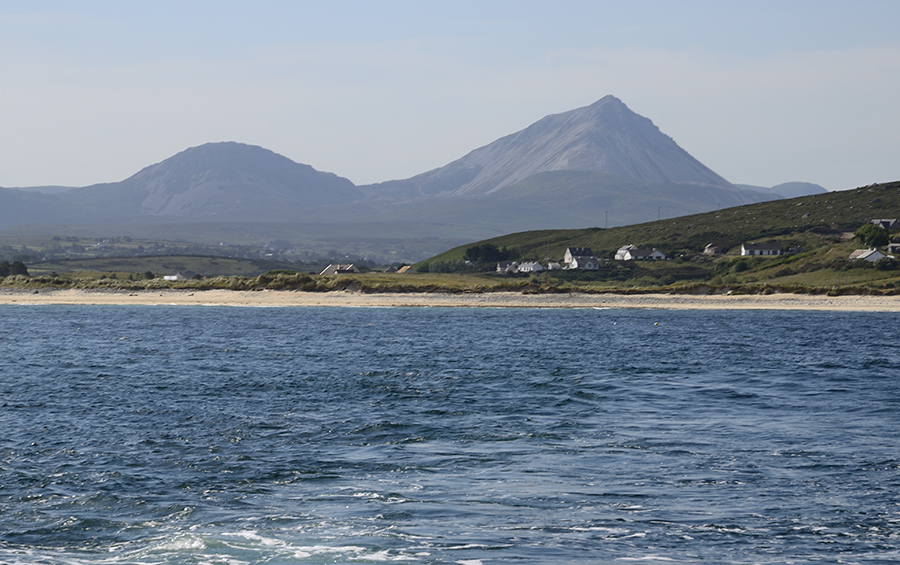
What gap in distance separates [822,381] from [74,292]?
11475cm

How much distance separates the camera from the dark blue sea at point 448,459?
15711 millimetres

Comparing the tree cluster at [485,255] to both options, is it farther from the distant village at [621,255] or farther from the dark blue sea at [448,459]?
the dark blue sea at [448,459]

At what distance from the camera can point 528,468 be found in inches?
842

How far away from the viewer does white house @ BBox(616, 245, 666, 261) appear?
175500mm

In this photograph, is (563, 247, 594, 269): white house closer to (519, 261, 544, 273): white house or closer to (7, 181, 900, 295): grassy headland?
(7, 181, 900, 295): grassy headland

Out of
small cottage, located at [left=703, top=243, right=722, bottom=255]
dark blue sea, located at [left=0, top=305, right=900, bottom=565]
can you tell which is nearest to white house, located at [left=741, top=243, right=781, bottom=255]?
small cottage, located at [left=703, top=243, right=722, bottom=255]

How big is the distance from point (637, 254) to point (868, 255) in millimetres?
48460

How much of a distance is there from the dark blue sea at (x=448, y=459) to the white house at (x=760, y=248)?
126607mm

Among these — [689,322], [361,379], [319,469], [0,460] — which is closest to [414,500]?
[319,469]

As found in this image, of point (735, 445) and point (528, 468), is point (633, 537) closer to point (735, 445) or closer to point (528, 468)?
point (528, 468)

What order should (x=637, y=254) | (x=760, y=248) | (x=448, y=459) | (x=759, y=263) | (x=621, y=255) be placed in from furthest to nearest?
(x=621, y=255)
(x=637, y=254)
(x=760, y=248)
(x=759, y=263)
(x=448, y=459)

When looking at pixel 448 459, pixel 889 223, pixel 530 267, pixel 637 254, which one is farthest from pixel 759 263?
pixel 448 459

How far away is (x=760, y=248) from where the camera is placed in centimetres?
17275

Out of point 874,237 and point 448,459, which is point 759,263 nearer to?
point 874,237
